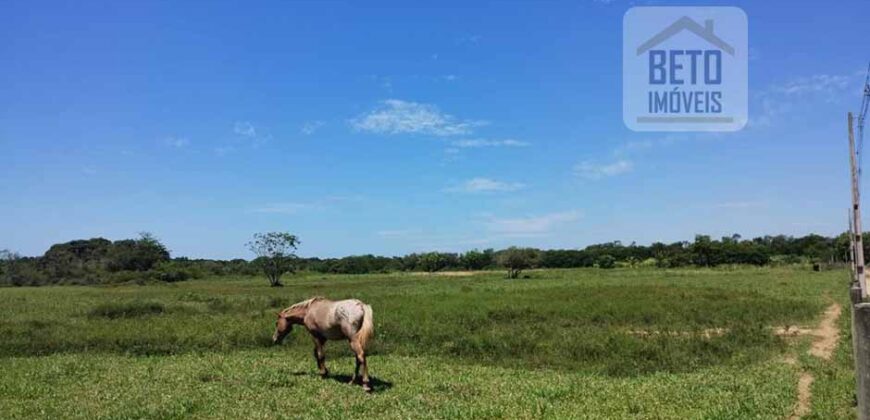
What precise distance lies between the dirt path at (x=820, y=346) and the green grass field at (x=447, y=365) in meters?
0.21

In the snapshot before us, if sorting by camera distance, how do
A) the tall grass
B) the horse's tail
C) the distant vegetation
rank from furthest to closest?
the distant vegetation
the tall grass
the horse's tail

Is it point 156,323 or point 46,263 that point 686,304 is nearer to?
point 156,323

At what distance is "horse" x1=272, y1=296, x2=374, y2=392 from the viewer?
45.4 feet

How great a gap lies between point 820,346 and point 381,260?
128561 millimetres

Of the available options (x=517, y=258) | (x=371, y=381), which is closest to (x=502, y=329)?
(x=371, y=381)

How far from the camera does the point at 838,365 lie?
16078 mm

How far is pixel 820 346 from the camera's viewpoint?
20516 mm

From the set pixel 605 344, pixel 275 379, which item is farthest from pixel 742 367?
pixel 275 379

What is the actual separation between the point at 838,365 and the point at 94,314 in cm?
3284

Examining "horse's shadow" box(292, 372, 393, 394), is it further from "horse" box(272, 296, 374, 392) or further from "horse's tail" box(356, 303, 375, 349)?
"horse's tail" box(356, 303, 375, 349)

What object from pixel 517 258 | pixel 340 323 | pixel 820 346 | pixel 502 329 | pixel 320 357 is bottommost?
pixel 502 329

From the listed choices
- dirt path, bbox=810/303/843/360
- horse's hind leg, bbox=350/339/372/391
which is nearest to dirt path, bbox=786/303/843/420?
dirt path, bbox=810/303/843/360

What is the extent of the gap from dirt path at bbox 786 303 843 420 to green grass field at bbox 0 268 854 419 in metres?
0.21

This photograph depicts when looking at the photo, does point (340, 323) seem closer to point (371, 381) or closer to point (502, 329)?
point (371, 381)
